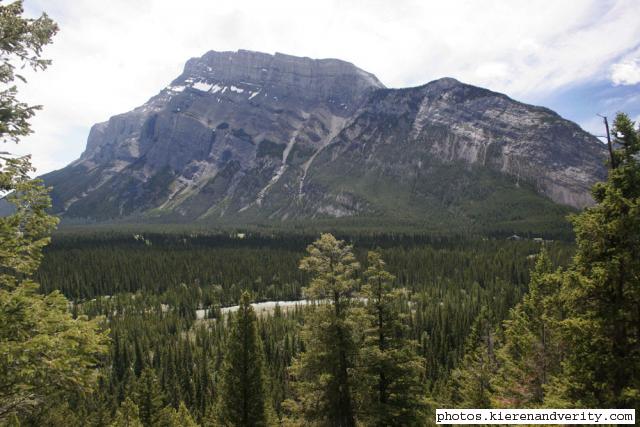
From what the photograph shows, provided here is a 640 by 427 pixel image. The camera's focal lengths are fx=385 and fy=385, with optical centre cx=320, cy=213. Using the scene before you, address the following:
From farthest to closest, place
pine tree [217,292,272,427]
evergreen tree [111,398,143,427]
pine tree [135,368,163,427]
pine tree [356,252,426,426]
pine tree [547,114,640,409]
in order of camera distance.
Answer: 1. pine tree [135,368,163,427]
2. evergreen tree [111,398,143,427]
3. pine tree [217,292,272,427]
4. pine tree [356,252,426,426]
5. pine tree [547,114,640,409]

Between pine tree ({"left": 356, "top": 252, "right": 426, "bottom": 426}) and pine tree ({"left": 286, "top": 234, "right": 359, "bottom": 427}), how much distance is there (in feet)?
3.00

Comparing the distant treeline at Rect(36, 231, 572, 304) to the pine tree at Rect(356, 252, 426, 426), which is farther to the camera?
the distant treeline at Rect(36, 231, 572, 304)

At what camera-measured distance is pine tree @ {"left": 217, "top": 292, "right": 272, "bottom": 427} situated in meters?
25.6

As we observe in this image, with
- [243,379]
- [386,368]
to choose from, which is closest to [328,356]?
[386,368]

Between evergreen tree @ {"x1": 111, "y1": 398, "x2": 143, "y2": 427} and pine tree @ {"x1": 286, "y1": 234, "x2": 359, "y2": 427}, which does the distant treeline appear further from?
pine tree @ {"x1": 286, "y1": 234, "x2": 359, "y2": 427}

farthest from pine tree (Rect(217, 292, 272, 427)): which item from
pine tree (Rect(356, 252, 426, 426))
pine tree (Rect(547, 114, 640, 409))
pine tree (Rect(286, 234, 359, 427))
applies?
pine tree (Rect(547, 114, 640, 409))

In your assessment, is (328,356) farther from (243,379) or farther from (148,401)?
(148,401)

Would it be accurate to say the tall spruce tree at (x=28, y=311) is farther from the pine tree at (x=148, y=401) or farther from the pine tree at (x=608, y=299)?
the pine tree at (x=148, y=401)

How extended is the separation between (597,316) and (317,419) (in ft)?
46.4

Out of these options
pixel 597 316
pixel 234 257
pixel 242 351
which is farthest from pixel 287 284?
pixel 597 316

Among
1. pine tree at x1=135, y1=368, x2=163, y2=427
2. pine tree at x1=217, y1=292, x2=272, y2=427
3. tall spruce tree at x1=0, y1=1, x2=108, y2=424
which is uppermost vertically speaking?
tall spruce tree at x1=0, y1=1, x2=108, y2=424

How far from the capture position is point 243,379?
84.1 ft

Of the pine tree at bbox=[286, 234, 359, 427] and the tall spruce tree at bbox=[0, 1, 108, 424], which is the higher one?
the tall spruce tree at bbox=[0, 1, 108, 424]

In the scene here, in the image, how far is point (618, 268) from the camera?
1415cm
